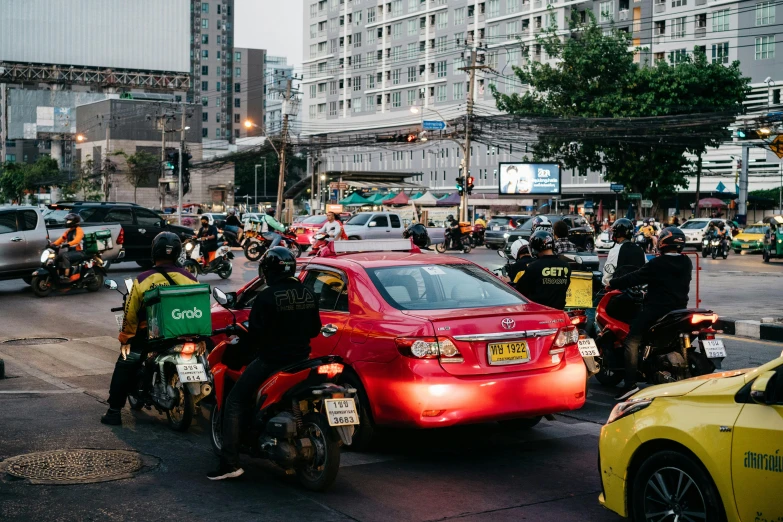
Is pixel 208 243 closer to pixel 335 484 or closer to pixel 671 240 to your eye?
pixel 671 240

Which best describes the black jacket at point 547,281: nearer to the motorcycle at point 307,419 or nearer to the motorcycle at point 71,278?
the motorcycle at point 307,419

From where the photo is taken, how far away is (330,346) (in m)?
7.48

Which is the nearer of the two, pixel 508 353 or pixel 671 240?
pixel 508 353

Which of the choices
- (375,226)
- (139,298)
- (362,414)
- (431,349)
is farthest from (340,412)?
(375,226)

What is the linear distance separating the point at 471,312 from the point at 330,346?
1196 millimetres

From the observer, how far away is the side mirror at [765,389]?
4.30m

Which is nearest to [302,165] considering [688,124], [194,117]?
[194,117]

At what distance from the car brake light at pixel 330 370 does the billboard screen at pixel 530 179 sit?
53.7 metres

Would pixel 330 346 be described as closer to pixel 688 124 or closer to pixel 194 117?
pixel 688 124

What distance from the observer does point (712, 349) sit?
8.72 metres

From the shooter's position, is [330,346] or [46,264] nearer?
[330,346]

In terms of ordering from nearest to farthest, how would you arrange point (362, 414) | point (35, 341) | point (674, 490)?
point (674, 490)
point (362, 414)
point (35, 341)

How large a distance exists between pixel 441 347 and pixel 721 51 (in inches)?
2763

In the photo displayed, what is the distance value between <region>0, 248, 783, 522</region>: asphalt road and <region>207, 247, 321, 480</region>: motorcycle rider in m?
0.50
